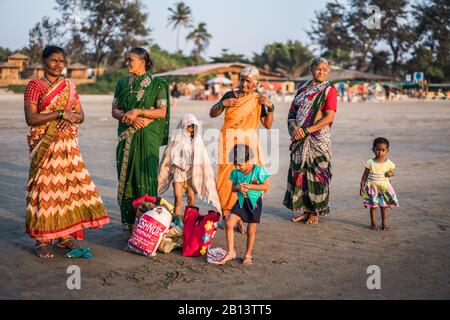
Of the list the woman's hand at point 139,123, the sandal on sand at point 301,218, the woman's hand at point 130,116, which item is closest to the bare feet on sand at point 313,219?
the sandal on sand at point 301,218

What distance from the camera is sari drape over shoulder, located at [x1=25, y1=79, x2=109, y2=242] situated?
4664mm

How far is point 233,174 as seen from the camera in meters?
4.77

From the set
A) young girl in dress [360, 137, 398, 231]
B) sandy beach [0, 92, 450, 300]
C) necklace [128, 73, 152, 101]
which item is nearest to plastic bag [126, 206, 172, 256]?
sandy beach [0, 92, 450, 300]

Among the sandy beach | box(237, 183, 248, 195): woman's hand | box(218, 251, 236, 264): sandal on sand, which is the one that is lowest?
the sandy beach

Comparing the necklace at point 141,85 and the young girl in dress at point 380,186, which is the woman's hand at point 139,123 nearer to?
the necklace at point 141,85

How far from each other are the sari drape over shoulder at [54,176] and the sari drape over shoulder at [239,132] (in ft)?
4.86

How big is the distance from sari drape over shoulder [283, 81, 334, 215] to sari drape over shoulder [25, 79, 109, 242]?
2.52 m

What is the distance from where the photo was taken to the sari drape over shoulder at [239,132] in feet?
18.2

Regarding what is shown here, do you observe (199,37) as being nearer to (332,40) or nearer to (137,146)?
(332,40)

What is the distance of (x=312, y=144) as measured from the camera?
6238 mm

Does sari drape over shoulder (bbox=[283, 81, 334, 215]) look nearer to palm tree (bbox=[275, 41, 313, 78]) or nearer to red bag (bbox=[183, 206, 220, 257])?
red bag (bbox=[183, 206, 220, 257])
